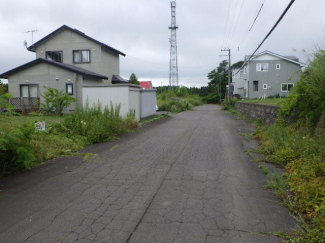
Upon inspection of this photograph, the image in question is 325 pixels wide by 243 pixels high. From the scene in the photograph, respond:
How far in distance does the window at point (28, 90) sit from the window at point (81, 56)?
201 inches

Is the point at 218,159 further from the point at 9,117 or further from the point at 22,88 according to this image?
the point at 22,88

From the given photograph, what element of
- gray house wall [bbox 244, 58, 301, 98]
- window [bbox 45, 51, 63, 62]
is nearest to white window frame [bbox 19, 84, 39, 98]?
window [bbox 45, 51, 63, 62]

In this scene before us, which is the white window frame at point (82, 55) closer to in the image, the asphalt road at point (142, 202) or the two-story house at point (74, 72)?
the two-story house at point (74, 72)

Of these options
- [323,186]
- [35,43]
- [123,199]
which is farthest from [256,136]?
[35,43]

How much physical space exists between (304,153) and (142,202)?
350 centimetres

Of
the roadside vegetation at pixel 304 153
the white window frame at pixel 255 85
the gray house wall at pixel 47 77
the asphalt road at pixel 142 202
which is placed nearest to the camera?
the asphalt road at pixel 142 202

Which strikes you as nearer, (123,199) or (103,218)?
(103,218)

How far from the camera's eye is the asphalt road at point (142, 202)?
3.38 metres

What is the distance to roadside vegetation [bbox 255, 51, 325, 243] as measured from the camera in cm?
366

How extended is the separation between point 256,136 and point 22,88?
18.0 metres

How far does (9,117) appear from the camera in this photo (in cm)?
558

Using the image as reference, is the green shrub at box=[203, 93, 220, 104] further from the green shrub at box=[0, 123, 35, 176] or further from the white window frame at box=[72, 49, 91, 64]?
the green shrub at box=[0, 123, 35, 176]

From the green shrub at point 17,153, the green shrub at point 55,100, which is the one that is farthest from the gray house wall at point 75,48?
the green shrub at point 17,153

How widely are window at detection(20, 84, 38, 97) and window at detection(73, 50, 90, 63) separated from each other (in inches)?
201
